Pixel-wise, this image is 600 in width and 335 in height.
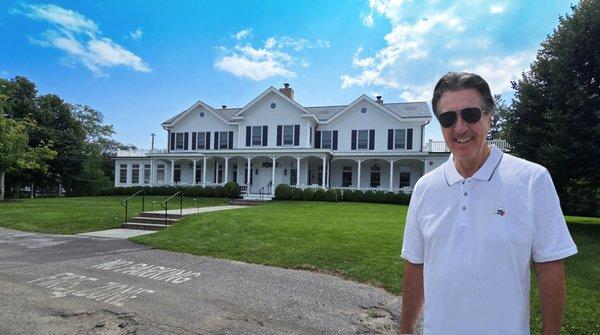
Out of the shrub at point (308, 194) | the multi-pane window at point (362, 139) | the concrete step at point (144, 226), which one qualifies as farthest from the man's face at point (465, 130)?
the multi-pane window at point (362, 139)

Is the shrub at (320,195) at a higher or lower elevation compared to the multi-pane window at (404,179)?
lower

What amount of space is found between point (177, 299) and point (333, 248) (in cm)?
415

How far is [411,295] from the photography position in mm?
2055

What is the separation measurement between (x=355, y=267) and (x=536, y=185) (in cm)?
608

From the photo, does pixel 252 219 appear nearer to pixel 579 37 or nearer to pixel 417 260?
pixel 417 260

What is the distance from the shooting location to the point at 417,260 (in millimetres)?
1989

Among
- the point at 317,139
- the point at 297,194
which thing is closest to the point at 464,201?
the point at 297,194

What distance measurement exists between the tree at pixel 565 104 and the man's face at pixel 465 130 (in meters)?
13.0

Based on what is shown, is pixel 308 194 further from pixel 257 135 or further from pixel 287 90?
pixel 287 90

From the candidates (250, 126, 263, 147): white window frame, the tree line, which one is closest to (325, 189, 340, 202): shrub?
(250, 126, 263, 147): white window frame

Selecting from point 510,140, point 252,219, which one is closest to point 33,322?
point 252,219

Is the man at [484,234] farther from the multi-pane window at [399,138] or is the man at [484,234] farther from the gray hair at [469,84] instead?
the multi-pane window at [399,138]

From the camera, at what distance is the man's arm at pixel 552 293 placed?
61.9 inches

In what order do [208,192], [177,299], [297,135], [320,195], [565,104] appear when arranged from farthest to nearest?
[297,135] < [208,192] < [320,195] < [565,104] < [177,299]
